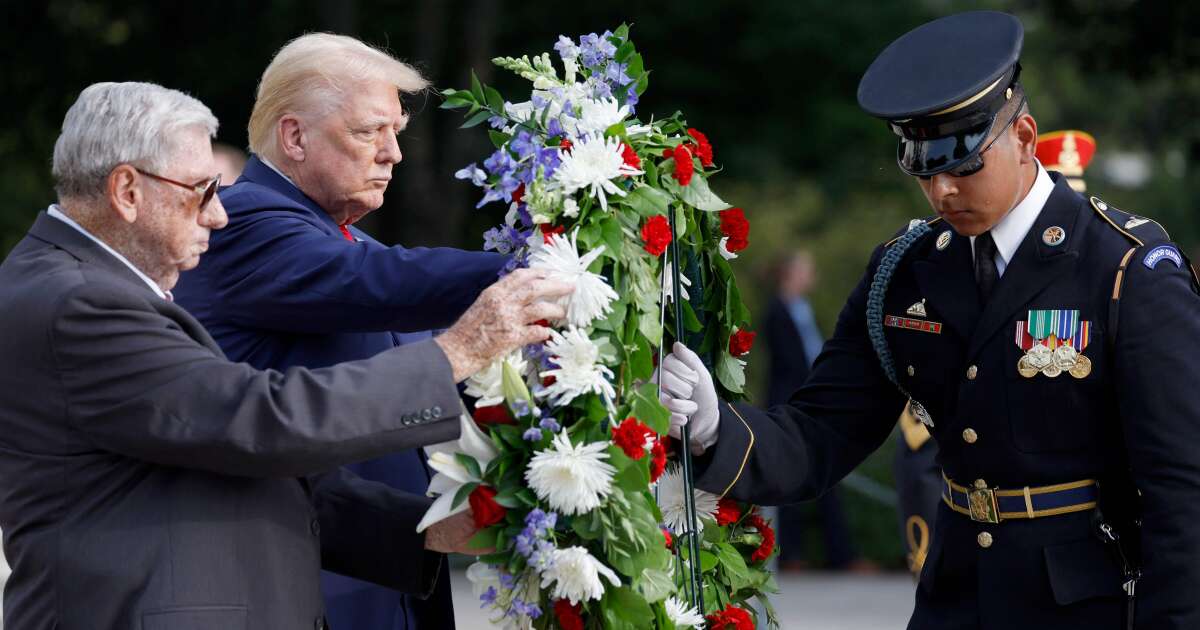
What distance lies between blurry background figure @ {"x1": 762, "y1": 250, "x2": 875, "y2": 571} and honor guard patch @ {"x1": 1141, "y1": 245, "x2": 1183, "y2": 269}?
717 centimetres

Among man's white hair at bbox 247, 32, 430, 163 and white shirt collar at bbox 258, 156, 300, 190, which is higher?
man's white hair at bbox 247, 32, 430, 163

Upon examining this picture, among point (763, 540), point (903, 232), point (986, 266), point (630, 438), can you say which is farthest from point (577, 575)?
point (903, 232)

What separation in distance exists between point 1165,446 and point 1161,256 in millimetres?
419

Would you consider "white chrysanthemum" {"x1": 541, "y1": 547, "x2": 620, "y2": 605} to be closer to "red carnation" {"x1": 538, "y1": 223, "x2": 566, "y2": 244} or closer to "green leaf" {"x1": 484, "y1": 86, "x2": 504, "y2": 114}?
"red carnation" {"x1": 538, "y1": 223, "x2": 566, "y2": 244}

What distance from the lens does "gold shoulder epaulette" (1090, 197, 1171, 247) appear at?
3488mm

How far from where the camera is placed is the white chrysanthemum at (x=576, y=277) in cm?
323

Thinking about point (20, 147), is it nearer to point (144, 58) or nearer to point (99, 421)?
point (144, 58)

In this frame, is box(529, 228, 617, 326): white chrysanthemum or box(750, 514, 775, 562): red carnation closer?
box(529, 228, 617, 326): white chrysanthemum

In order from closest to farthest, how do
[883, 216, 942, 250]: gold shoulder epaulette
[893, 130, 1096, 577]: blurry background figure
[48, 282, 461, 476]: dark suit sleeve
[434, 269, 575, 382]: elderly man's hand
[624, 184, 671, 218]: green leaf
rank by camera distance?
1. [48, 282, 461, 476]: dark suit sleeve
2. [434, 269, 575, 382]: elderly man's hand
3. [624, 184, 671, 218]: green leaf
4. [883, 216, 942, 250]: gold shoulder epaulette
5. [893, 130, 1096, 577]: blurry background figure

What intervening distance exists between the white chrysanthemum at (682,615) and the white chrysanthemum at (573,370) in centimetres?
53

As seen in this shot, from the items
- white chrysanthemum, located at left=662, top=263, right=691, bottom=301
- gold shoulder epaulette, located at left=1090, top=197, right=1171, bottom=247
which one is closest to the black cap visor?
gold shoulder epaulette, located at left=1090, top=197, right=1171, bottom=247

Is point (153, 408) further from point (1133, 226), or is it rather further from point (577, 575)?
point (1133, 226)

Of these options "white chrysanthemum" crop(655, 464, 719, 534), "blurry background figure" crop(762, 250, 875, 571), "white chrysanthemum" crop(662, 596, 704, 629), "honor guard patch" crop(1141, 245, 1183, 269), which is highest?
"honor guard patch" crop(1141, 245, 1183, 269)

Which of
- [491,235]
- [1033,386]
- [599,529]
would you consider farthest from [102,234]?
[1033,386]
